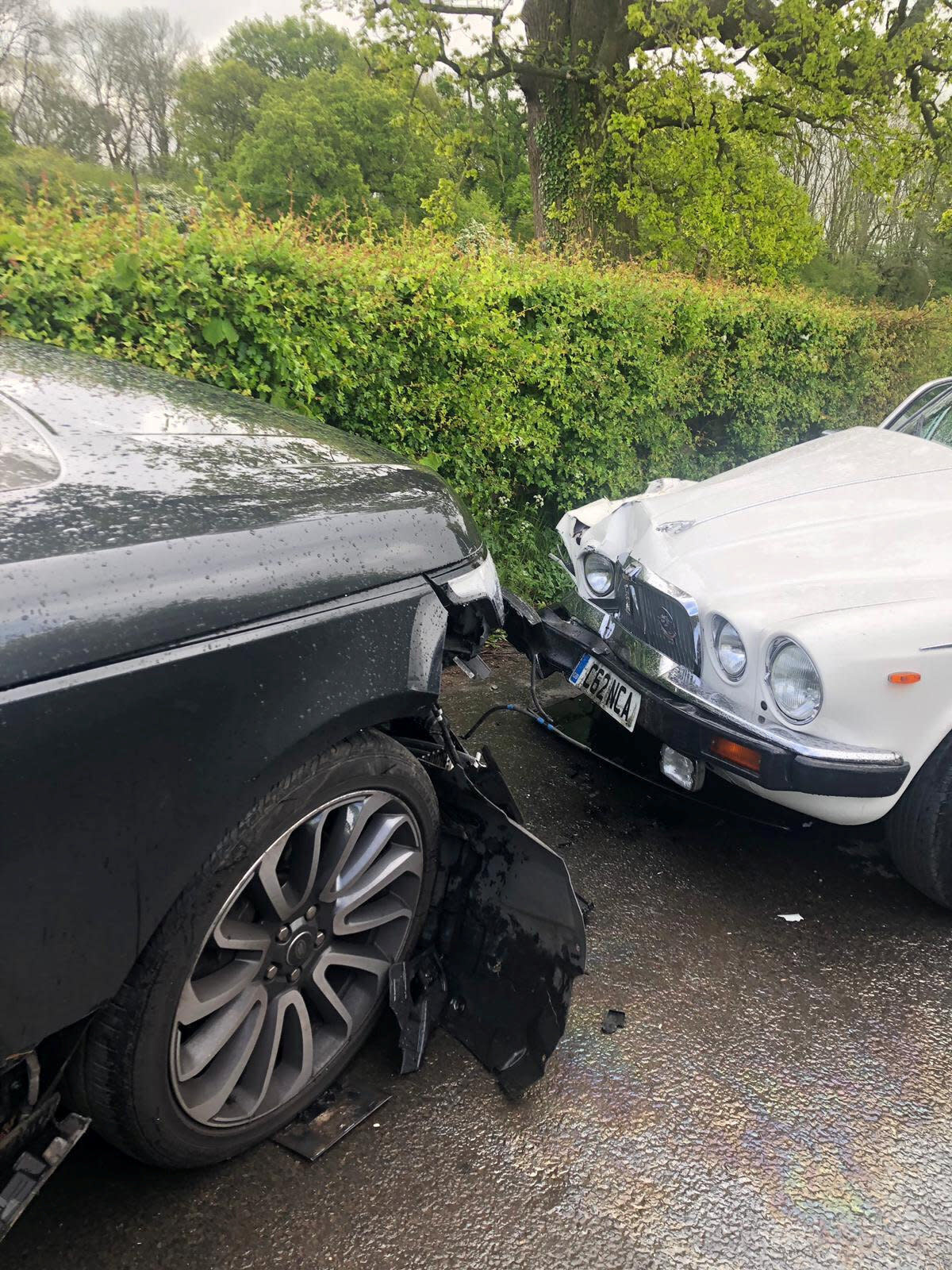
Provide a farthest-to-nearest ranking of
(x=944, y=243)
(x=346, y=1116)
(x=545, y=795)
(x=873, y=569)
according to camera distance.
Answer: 1. (x=944, y=243)
2. (x=545, y=795)
3. (x=873, y=569)
4. (x=346, y=1116)

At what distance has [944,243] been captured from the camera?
26156mm

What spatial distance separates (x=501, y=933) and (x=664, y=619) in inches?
49.2

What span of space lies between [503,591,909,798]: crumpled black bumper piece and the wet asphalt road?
21.8 inches

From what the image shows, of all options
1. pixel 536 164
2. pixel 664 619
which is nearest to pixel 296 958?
pixel 664 619

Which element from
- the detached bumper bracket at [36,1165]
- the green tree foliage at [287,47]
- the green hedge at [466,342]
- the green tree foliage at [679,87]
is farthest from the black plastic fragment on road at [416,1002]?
the green tree foliage at [287,47]

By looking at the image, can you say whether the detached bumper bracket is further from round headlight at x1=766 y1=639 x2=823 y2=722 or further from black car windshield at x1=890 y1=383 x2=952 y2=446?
black car windshield at x1=890 y1=383 x2=952 y2=446

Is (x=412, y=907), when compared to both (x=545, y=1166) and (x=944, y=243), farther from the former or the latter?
(x=944, y=243)

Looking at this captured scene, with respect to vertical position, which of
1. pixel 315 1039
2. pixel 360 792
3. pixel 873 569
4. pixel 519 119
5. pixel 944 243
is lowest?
pixel 315 1039

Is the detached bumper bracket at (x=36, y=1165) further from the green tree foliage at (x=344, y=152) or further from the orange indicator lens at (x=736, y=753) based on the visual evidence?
the green tree foliage at (x=344, y=152)

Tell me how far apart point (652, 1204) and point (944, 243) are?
31018 mm

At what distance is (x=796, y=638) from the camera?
2.42 meters

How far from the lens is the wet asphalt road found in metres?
1.71

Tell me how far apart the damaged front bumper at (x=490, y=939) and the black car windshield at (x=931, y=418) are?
2726mm

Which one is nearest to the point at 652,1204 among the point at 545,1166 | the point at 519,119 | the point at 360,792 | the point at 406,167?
the point at 545,1166
